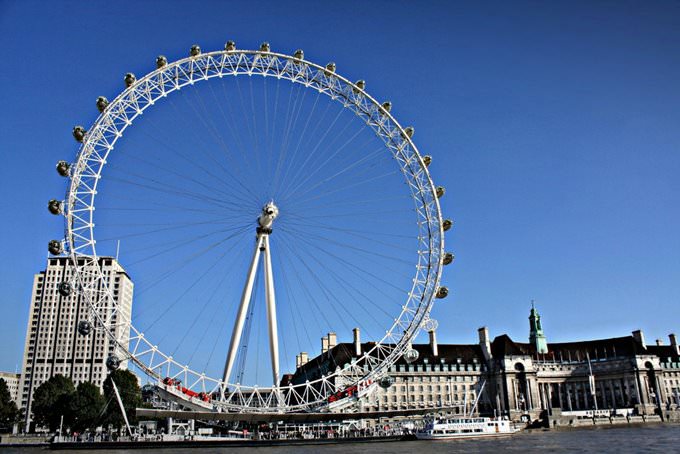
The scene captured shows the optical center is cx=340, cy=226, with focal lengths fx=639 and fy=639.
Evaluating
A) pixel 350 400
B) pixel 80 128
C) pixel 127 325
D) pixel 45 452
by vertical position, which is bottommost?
pixel 45 452

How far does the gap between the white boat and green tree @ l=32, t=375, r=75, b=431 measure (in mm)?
58723

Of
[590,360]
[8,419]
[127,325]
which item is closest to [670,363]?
[590,360]

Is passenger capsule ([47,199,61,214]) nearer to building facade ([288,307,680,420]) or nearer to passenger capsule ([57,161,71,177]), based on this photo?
passenger capsule ([57,161,71,177])

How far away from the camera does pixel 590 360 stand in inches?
6181

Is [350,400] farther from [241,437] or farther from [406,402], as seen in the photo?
[406,402]

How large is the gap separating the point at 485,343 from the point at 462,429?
61.6 meters

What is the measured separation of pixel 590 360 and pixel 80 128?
13648 centimetres

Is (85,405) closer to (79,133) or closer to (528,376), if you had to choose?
(79,133)

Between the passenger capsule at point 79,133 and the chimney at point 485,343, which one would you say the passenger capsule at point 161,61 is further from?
the chimney at point 485,343

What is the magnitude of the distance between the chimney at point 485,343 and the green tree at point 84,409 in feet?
281

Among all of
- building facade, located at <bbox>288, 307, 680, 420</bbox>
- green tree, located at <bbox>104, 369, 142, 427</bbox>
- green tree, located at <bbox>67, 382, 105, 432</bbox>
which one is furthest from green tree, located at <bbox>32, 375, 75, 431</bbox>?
building facade, located at <bbox>288, 307, 680, 420</bbox>

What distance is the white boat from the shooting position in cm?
8981

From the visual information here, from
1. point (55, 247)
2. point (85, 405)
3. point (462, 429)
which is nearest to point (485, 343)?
point (462, 429)

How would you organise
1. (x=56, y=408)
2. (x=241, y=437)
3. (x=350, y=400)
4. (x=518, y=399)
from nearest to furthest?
(x=350, y=400) < (x=241, y=437) < (x=56, y=408) < (x=518, y=399)
